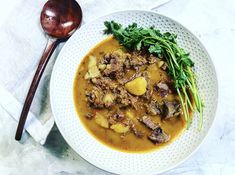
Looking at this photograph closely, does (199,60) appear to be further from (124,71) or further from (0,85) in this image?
(0,85)

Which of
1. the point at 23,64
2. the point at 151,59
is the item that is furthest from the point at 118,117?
the point at 23,64

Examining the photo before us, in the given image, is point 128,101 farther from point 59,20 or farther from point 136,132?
point 59,20

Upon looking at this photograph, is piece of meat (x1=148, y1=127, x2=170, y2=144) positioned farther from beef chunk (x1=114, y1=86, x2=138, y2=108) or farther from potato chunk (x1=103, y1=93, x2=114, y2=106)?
potato chunk (x1=103, y1=93, x2=114, y2=106)

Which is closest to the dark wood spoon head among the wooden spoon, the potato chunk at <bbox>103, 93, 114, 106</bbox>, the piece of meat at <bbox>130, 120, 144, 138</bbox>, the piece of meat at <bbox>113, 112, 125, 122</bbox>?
the wooden spoon

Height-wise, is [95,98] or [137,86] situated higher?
[137,86]

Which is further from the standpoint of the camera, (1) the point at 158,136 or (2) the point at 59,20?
(2) the point at 59,20

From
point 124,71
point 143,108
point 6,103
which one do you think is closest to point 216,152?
point 143,108

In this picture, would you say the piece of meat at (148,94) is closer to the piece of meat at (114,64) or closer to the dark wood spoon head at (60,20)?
the piece of meat at (114,64)
